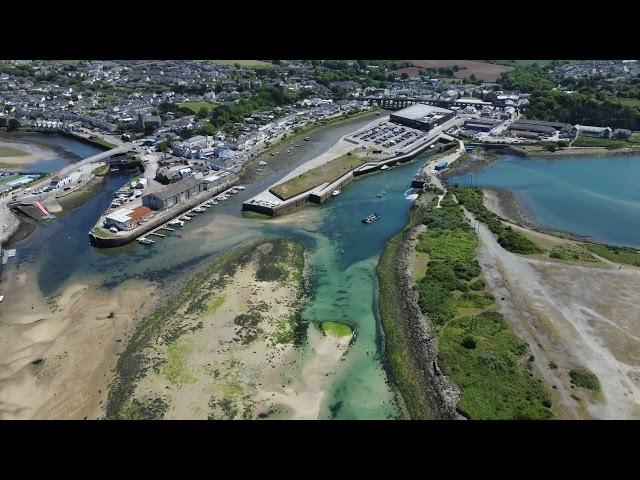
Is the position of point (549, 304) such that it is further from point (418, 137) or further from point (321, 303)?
point (418, 137)

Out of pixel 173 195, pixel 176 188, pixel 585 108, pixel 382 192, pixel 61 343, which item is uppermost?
pixel 585 108

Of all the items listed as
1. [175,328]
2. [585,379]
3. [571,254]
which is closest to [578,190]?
[571,254]

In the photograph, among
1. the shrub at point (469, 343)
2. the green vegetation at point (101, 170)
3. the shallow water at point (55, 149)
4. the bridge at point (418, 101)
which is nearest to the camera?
the shrub at point (469, 343)

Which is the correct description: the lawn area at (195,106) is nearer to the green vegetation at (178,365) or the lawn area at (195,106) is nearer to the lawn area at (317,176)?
the lawn area at (317,176)

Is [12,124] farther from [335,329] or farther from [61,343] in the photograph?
[335,329]

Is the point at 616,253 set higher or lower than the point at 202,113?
lower

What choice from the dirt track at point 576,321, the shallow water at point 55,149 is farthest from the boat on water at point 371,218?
the shallow water at point 55,149
